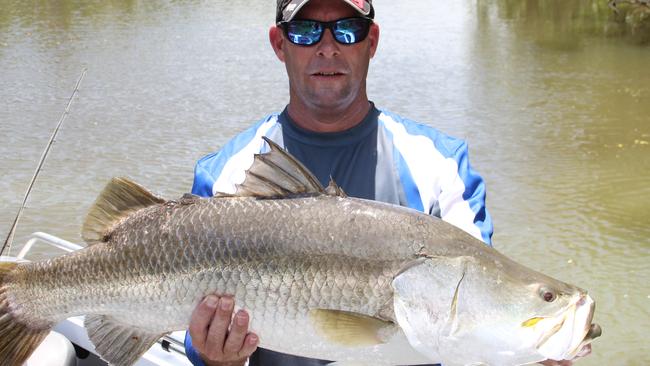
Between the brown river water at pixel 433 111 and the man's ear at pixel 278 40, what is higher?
the man's ear at pixel 278 40

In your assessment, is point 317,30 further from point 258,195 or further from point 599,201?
point 599,201

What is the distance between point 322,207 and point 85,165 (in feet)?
33.7

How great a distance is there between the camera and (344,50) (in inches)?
129

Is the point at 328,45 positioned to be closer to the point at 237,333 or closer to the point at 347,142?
the point at 347,142

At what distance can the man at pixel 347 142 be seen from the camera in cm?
321

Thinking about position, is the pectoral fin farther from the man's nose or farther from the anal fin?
the man's nose

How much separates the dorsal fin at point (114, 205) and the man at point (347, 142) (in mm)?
442

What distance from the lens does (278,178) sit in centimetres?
276

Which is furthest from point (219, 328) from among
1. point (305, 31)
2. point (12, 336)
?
point (305, 31)

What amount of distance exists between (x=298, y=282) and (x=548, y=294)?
29.7 inches

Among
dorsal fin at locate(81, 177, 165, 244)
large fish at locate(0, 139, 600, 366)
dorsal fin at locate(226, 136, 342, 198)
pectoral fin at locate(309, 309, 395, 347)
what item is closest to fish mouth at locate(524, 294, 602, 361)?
large fish at locate(0, 139, 600, 366)

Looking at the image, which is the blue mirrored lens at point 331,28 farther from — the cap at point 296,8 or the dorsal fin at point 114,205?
the dorsal fin at point 114,205

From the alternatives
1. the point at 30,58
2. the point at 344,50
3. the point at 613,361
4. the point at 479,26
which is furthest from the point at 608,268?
the point at 479,26

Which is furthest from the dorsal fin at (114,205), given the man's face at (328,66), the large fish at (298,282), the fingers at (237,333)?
the man's face at (328,66)
